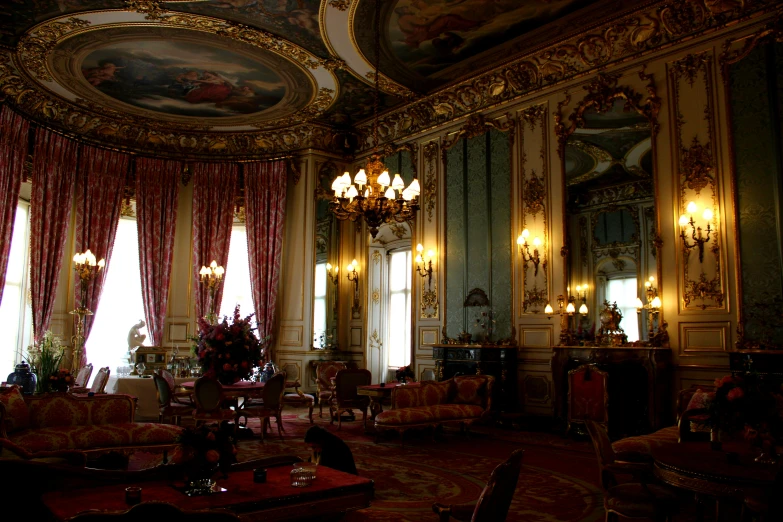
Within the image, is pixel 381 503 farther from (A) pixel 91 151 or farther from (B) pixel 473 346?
(A) pixel 91 151

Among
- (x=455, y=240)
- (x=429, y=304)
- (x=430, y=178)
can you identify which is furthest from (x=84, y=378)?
(x=430, y=178)

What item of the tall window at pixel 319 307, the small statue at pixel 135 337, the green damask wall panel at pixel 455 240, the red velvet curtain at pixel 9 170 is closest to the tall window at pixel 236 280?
the tall window at pixel 319 307

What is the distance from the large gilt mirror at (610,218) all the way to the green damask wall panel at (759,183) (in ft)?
3.17

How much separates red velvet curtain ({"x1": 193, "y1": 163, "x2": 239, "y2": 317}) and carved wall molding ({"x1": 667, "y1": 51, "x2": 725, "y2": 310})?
319 inches

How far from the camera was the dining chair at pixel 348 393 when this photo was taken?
8664mm

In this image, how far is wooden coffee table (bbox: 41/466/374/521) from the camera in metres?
2.53

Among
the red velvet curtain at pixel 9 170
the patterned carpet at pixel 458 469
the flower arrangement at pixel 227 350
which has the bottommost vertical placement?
the patterned carpet at pixel 458 469

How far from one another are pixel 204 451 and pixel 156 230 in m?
9.93

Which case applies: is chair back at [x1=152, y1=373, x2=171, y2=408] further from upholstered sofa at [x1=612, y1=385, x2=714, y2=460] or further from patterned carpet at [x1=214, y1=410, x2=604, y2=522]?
upholstered sofa at [x1=612, y1=385, x2=714, y2=460]

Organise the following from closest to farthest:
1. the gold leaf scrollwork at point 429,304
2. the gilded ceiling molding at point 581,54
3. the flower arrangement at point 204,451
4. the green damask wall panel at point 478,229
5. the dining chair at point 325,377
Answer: the flower arrangement at point 204,451
the gilded ceiling molding at point 581,54
the green damask wall panel at point 478,229
the dining chair at point 325,377
the gold leaf scrollwork at point 429,304

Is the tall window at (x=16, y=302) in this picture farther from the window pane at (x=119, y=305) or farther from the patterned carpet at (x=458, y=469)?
the patterned carpet at (x=458, y=469)

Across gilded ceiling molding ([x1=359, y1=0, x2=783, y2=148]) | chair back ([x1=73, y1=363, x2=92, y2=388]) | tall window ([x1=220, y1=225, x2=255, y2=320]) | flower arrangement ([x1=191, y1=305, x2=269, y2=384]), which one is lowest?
chair back ([x1=73, y1=363, x2=92, y2=388])

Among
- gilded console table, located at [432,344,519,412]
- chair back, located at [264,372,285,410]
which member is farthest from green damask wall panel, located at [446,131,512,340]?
chair back, located at [264,372,285,410]

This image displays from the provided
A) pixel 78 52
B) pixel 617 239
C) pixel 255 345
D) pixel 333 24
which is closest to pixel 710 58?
pixel 617 239
